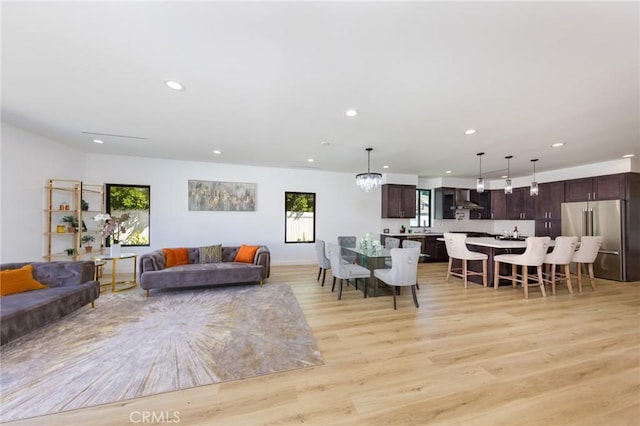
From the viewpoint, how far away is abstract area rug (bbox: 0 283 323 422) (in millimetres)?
1862

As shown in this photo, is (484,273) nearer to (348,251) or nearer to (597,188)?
(348,251)

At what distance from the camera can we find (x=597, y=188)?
5.61 metres

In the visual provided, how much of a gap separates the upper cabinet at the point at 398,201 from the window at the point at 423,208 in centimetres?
67

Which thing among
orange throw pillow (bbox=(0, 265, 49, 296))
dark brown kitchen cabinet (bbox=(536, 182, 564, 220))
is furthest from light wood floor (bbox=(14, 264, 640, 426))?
dark brown kitchen cabinet (bbox=(536, 182, 564, 220))

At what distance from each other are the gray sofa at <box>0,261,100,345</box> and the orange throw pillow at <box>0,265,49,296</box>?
0.10 m

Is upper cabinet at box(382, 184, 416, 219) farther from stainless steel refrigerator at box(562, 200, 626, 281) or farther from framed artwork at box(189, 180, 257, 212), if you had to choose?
framed artwork at box(189, 180, 257, 212)

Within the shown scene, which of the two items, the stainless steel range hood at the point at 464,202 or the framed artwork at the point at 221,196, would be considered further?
A: the stainless steel range hood at the point at 464,202

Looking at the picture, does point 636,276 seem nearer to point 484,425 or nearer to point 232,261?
point 484,425

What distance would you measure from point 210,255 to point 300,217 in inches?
105

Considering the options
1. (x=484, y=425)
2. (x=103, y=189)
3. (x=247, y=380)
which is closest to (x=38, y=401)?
(x=247, y=380)

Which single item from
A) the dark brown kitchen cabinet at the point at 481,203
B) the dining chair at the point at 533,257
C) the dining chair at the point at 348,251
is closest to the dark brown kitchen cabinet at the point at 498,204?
the dark brown kitchen cabinet at the point at 481,203

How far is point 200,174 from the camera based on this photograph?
606cm

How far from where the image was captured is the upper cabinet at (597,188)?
523 centimetres

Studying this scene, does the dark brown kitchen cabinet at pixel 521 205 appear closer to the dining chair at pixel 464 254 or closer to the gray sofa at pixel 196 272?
the dining chair at pixel 464 254
